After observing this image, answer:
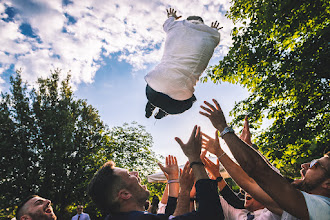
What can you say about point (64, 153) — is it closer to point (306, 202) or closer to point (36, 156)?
point (36, 156)

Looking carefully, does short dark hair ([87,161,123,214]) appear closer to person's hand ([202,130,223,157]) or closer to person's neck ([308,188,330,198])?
person's hand ([202,130,223,157])

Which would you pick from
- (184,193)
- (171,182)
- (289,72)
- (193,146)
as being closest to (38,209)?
(171,182)

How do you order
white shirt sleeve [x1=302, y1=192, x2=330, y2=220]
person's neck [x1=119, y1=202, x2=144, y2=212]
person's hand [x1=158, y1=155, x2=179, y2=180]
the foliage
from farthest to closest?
the foliage, person's hand [x1=158, y1=155, x2=179, y2=180], person's neck [x1=119, y1=202, x2=144, y2=212], white shirt sleeve [x1=302, y1=192, x2=330, y2=220]

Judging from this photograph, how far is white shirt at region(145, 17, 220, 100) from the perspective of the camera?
6.96ft

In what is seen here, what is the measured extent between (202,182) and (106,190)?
82 centimetres

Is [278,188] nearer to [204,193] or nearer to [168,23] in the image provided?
[204,193]

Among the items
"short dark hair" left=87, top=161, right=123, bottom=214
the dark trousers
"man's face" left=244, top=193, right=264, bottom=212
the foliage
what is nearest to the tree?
"man's face" left=244, top=193, right=264, bottom=212

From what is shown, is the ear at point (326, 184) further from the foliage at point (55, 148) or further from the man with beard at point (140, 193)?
the foliage at point (55, 148)

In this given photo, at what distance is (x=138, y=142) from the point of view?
17578 mm

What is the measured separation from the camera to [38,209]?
2182 millimetres

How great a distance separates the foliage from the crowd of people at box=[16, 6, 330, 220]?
13.0 meters

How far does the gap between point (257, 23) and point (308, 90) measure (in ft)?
6.72

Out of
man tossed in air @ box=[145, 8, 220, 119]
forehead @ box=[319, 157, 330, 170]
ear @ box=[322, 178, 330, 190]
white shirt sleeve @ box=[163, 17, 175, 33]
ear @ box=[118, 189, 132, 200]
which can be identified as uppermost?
white shirt sleeve @ box=[163, 17, 175, 33]

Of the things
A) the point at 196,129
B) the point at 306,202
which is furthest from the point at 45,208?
the point at 306,202
